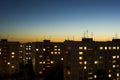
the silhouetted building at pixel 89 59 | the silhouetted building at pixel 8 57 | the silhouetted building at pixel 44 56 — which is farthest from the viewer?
the silhouetted building at pixel 44 56

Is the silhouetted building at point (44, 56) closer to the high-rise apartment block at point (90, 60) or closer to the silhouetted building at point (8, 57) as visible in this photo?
the silhouetted building at point (8, 57)

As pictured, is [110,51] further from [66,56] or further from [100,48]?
[66,56]

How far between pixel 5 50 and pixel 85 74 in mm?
38752

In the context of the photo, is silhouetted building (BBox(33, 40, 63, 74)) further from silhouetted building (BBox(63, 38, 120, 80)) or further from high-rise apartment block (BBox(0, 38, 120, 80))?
silhouetted building (BBox(63, 38, 120, 80))

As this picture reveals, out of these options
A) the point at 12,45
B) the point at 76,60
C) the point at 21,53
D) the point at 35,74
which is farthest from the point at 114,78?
the point at 21,53

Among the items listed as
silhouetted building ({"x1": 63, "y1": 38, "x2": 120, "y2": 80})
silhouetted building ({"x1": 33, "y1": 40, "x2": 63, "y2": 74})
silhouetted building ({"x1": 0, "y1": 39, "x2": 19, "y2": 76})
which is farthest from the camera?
silhouetted building ({"x1": 33, "y1": 40, "x2": 63, "y2": 74})

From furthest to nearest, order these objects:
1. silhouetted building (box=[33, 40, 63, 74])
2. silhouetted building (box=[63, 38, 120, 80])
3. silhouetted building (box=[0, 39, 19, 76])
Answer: silhouetted building (box=[33, 40, 63, 74])
silhouetted building (box=[0, 39, 19, 76])
silhouetted building (box=[63, 38, 120, 80])

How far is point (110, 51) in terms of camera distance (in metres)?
70.9

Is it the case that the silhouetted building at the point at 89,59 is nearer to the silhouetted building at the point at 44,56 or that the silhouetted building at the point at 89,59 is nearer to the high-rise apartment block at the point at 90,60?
the high-rise apartment block at the point at 90,60

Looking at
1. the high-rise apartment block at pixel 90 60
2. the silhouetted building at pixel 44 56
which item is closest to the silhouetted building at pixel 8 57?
the high-rise apartment block at pixel 90 60

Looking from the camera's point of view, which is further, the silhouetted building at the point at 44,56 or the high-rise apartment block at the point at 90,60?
the silhouetted building at the point at 44,56

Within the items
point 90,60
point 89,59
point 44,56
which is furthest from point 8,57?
point 90,60

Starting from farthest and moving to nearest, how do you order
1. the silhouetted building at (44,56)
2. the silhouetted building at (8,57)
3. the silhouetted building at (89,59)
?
the silhouetted building at (44,56) → the silhouetted building at (8,57) → the silhouetted building at (89,59)

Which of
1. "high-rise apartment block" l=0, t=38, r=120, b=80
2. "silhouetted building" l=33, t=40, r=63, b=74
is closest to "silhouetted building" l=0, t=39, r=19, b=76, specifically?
"high-rise apartment block" l=0, t=38, r=120, b=80
